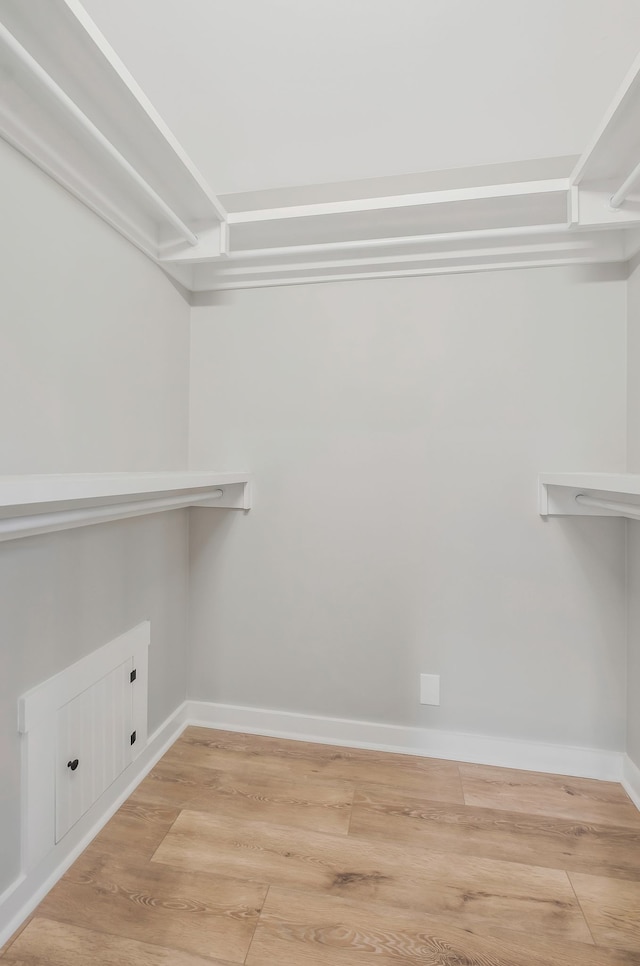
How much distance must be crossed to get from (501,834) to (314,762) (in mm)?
644

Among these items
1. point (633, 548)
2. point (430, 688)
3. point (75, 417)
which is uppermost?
point (75, 417)

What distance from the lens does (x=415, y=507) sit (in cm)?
176

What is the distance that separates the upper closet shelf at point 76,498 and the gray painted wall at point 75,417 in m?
0.13

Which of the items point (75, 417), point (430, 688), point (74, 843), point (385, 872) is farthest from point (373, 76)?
point (74, 843)

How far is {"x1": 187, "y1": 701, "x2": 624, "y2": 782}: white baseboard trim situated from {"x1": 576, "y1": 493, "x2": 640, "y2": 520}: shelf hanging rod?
0.88m

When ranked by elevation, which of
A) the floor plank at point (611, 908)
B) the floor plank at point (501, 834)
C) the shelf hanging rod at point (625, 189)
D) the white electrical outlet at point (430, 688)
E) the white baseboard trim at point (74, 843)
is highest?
the shelf hanging rod at point (625, 189)

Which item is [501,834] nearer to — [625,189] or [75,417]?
[75,417]

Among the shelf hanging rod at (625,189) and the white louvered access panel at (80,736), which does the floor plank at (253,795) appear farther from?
the shelf hanging rod at (625,189)

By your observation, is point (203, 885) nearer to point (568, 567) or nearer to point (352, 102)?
point (568, 567)

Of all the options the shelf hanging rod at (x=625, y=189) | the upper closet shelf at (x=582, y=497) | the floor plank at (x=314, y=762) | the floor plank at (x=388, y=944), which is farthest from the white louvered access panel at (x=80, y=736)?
the shelf hanging rod at (x=625, y=189)

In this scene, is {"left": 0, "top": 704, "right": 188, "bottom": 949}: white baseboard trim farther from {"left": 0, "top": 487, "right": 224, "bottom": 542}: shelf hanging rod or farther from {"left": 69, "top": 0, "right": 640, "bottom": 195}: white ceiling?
{"left": 69, "top": 0, "right": 640, "bottom": 195}: white ceiling

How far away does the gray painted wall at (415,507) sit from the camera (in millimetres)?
1653

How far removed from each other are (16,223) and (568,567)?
6.26 feet

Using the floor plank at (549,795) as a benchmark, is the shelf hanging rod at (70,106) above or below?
above
